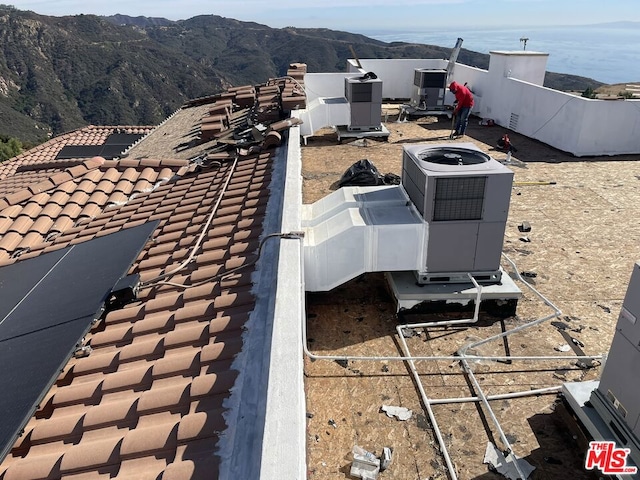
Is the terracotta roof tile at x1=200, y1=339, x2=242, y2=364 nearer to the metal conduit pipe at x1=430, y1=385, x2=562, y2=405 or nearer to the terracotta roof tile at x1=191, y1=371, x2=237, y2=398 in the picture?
the terracotta roof tile at x1=191, y1=371, x2=237, y2=398

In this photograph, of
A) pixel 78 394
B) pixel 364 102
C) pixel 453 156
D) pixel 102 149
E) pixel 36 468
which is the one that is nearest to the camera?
pixel 36 468

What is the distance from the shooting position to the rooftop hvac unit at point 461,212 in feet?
19.9

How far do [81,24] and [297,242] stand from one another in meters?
219

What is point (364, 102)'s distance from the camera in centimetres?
1662

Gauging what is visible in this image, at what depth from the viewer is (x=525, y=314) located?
680 centimetres

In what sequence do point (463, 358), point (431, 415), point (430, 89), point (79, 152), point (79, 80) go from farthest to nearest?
point (79, 80) → point (79, 152) → point (430, 89) → point (463, 358) → point (431, 415)

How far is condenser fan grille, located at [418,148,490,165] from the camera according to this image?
267 inches

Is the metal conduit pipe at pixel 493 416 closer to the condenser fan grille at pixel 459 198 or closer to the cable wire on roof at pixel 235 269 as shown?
the condenser fan grille at pixel 459 198

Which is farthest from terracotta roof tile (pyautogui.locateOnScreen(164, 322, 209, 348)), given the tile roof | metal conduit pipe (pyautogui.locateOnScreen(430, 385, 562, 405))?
metal conduit pipe (pyautogui.locateOnScreen(430, 385, 562, 405))

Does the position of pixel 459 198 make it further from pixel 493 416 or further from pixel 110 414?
pixel 110 414

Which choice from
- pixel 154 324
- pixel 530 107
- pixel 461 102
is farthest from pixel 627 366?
pixel 530 107

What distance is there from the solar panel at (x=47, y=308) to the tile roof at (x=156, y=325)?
204 mm

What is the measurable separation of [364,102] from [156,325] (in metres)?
14.0

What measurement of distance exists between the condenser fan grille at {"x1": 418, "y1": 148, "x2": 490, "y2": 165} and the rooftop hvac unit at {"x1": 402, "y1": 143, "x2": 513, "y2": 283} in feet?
0.05
